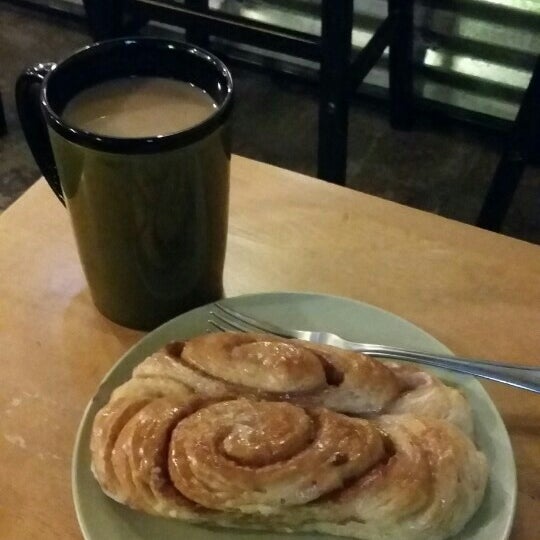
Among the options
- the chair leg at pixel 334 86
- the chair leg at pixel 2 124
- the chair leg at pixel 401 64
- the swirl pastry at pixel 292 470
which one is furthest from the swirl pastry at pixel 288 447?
the chair leg at pixel 2 124

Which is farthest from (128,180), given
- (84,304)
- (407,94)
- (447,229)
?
(407,94)

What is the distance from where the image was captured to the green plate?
39 cm

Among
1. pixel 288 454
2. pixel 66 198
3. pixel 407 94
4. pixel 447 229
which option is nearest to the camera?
pixel 288 454

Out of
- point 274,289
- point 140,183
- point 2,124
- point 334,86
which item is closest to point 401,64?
point 334,86

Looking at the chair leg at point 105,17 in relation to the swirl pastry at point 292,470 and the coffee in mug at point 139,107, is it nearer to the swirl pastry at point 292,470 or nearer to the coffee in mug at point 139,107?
the coffee in mug at point 139,107

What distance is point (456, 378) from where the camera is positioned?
46cm

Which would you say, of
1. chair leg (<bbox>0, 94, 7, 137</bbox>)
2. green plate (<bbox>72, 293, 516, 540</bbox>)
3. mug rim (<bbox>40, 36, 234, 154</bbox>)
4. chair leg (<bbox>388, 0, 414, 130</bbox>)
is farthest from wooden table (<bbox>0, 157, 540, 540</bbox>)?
chair leg (<bbox>0, 94, 7, 137</bbox>)

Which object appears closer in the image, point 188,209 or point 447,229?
point 188,209

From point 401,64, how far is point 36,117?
1.08 meters

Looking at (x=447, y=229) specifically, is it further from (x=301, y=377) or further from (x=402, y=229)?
(x=301, y=377)

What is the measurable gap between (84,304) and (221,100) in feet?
0.59

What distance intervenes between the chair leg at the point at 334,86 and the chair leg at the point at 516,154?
240 mm

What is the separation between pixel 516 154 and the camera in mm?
1107

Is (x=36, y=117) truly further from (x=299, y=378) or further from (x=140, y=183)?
(x=299, y=378)
